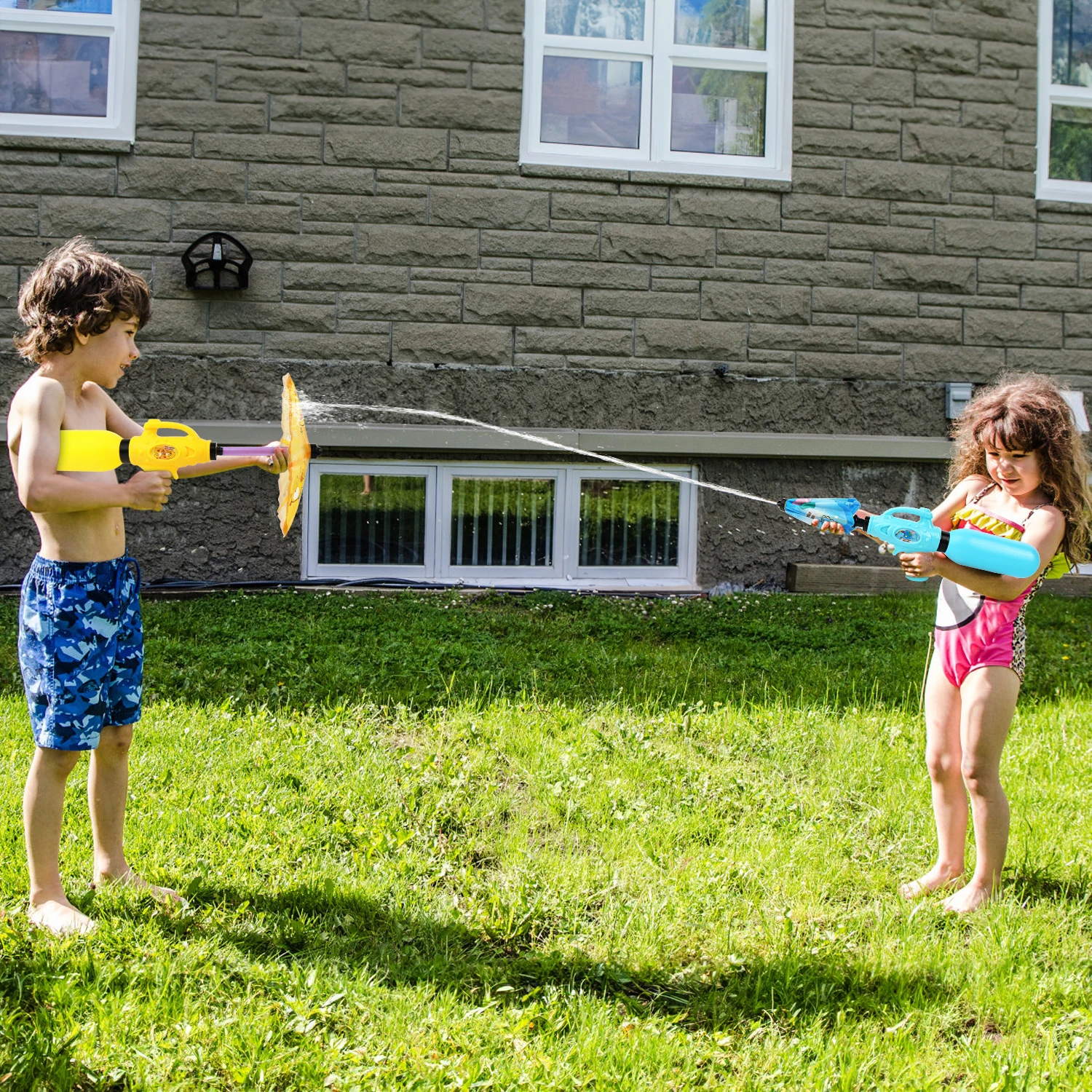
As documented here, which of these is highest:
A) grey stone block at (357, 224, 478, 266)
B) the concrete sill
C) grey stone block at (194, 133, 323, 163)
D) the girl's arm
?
grey stone block at (194, 133, 323, 163)

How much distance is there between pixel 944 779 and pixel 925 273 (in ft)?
15.7

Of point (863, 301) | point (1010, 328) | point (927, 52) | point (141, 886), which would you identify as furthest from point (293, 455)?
point (927, 52)

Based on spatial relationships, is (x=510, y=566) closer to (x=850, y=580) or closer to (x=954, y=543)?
(x=850, y=580)

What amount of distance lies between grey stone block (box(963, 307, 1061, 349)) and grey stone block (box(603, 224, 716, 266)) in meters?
1.76

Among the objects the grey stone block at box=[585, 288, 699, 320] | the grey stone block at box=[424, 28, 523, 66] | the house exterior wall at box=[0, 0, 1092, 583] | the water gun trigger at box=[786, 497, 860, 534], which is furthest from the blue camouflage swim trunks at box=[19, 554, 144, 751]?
the grey stone block at box=[424, 28, 523, 66]

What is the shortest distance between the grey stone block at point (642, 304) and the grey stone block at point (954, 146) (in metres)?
1.71

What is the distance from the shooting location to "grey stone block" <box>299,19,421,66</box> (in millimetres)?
6289

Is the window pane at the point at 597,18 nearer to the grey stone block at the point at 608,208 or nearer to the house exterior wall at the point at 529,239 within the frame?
the house exterior wall at the point at 529,239

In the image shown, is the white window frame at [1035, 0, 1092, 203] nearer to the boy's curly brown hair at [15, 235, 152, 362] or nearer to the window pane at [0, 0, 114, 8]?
the window pane at [0, 0, 114, 8]

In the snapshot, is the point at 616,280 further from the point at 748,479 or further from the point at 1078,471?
the point at 1078,471

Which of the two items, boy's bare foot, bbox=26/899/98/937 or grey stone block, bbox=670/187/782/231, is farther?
grey stone block, bbox=670/187/782/231

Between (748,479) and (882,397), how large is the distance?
1003mm

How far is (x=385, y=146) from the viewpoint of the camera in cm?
638

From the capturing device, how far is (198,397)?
6.29 meters
